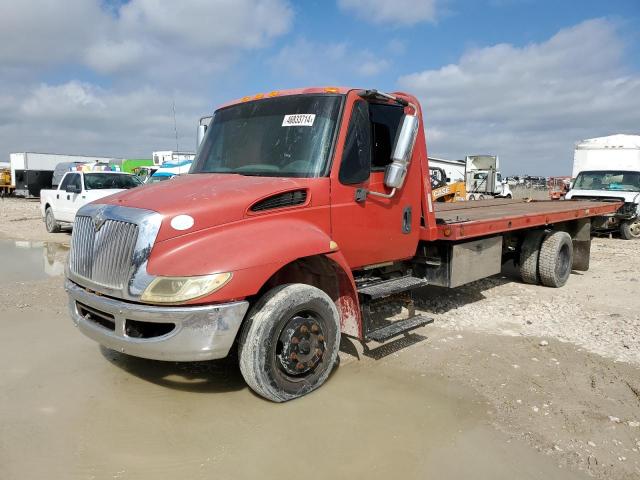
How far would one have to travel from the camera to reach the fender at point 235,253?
11.1ft

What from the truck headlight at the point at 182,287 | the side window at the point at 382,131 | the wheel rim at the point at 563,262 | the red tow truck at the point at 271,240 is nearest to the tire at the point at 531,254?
the wheel rim at the point at 563,262

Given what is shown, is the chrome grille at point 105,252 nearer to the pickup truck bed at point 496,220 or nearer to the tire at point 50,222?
the pickup truck bed at point 496,220

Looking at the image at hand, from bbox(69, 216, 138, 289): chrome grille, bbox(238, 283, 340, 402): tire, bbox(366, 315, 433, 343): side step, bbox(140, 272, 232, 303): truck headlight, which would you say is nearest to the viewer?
bbox(140, 272, 232, 303): truck headlight

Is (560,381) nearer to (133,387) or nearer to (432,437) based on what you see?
(432,437)

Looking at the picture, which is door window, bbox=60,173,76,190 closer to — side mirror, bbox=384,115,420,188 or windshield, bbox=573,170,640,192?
side mirror, bbox=384,115,420,188

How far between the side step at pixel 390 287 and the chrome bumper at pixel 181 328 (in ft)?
4.64

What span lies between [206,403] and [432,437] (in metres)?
1.69

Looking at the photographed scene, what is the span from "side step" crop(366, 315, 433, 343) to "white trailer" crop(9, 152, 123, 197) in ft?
120

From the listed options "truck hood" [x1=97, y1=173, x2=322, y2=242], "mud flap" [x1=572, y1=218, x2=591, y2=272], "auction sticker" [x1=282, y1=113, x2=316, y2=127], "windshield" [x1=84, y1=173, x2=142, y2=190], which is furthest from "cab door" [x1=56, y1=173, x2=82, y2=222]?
"mud flap" [x1=572, y1=218, x2=591, y2=272]

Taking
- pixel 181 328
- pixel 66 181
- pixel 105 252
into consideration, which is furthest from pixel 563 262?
pixel 66 181

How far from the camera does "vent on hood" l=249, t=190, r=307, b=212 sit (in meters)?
3.84

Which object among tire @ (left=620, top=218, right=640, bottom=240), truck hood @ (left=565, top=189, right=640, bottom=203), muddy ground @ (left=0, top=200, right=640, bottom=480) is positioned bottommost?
muddy ground @ (left=0, top=200, right=640, bottom=480)

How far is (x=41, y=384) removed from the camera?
4148 mm

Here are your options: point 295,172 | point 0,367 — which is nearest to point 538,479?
point 295,172
